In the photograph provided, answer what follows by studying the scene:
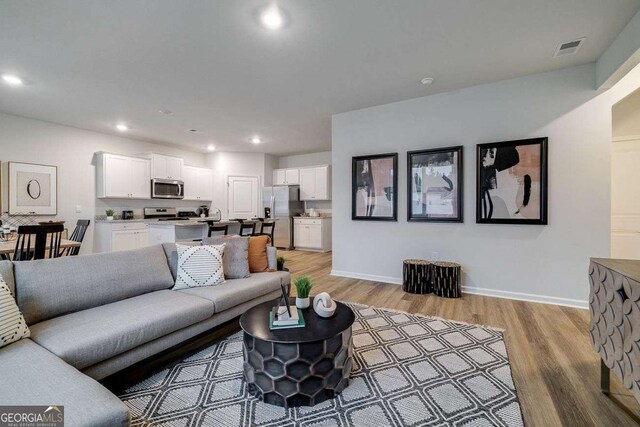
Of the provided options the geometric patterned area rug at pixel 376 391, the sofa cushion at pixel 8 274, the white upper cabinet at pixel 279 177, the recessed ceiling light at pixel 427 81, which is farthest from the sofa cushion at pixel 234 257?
the white upper cabinet at pixel 279 177

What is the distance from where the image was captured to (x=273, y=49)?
2699mm

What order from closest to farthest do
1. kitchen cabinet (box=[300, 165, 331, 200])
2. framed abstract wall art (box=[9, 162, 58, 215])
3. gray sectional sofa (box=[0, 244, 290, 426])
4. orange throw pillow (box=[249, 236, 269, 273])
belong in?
gray sectional sofa (box=[0, 244, 290, 426]), orange throw pillow (box=[249, 236, 269, 273]), framed abstract wall art (box=[9, 162, 58, 215]), kitchen cabinet (box=[300, 165, 331, 200])

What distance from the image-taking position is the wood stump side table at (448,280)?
11.4ft

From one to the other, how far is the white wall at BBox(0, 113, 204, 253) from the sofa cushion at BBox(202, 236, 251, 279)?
4.20m

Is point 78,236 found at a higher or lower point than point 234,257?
higher

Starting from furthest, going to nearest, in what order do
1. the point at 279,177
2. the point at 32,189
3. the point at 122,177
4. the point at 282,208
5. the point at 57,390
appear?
the point at 279,177
the point at 282,208
the point at 122,177
the point at 32,189
the point at 57,390

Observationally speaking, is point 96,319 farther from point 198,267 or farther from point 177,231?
point 177,231

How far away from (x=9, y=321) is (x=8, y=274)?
0.43 meters

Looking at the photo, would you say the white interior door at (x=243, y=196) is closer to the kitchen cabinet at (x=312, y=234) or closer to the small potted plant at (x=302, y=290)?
the kitchen cabinet at (x=312, y=234)

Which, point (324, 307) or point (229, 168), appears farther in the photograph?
point (229, 168)

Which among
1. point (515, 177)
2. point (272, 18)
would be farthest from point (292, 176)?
point (272, 18)

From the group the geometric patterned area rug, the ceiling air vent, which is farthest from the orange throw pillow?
the ceiling air vent

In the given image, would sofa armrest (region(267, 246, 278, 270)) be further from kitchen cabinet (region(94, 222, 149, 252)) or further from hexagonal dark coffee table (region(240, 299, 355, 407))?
kitchen cabinet (region(94, 222, 149, 252))

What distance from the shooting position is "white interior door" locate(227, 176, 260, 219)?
24.8 feet
